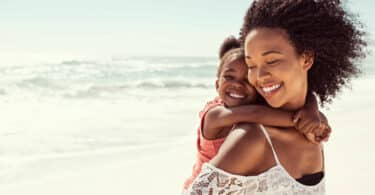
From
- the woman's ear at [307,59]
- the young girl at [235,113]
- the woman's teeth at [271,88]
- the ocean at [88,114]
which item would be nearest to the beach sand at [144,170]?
the ocean at [88,114]

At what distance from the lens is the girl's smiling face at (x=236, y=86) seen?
2.01m

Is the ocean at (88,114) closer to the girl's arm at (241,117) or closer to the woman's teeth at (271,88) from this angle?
the girl's arm at (241,117)

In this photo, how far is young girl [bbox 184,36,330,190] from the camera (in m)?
1.66

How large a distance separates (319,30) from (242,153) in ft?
1.66

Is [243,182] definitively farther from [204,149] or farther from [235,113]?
[204,149]

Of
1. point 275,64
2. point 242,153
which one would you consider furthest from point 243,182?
point 275,64

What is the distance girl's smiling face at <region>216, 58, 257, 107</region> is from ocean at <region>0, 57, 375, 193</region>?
0.77 metres

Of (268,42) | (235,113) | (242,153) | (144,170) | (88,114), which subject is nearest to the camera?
(242,153)

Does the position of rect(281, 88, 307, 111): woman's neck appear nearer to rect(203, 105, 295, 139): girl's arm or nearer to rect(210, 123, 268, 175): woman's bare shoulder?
rect(203, 105, 295, 139): girl's arm

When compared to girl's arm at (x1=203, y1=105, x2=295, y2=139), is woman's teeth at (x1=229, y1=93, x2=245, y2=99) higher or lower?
higher

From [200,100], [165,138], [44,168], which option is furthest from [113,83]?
[44,168]

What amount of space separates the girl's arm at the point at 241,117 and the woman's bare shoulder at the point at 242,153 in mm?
96

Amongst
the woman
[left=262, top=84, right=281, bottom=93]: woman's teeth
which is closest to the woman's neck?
the woman

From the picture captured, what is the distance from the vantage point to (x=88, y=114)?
11461 mm
